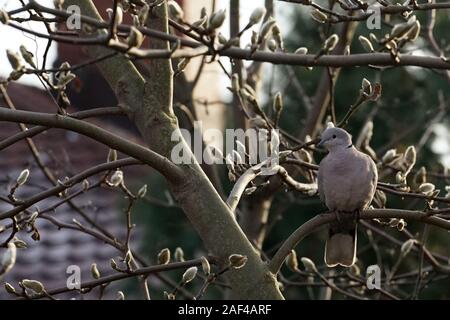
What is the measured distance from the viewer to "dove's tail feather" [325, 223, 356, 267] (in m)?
3.40

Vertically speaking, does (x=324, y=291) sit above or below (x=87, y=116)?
below

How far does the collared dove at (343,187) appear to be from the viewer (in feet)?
11.2

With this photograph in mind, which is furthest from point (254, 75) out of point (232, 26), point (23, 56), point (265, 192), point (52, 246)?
point (52, 246)

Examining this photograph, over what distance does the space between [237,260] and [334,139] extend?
36.6 inches

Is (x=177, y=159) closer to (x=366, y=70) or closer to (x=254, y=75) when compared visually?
(x=254, y=75)

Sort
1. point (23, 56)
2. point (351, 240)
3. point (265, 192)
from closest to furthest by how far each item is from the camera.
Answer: point (23, 56) → point (351, 240) → point (265, 192)

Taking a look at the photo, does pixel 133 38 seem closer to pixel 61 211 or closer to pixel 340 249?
pixel 340 249

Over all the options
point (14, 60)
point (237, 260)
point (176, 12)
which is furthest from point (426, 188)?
point (14, 60)

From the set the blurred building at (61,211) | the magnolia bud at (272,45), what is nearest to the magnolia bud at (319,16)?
the magnolia bud at (272,45)

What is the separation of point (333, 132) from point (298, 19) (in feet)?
11.0

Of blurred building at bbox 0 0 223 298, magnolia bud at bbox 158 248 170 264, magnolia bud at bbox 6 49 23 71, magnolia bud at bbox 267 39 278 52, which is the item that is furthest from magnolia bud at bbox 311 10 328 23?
blurred building at bbox 0 0 223 298

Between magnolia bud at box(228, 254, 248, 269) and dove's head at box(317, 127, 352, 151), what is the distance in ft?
2.84

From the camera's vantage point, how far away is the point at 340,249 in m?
3.41

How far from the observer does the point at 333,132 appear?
3.53 m
